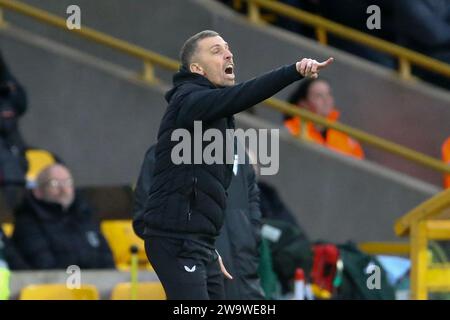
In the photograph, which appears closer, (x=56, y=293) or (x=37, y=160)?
(x=56, y=293)

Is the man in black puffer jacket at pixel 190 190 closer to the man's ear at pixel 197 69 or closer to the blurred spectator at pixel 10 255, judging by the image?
the man's ear at pixel 197 69

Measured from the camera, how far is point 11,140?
12.2 metres

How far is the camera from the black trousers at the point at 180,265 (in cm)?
745

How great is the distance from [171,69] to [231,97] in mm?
5951

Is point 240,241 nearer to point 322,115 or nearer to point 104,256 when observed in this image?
point 104,256

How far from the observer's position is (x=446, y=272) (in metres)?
9.88

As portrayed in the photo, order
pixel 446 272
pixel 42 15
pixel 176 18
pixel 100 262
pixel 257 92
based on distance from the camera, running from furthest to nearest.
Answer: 1. pixel 176 18
2. pixel 42 15
3. pixel 100 262
4. pixel 446 272
5. pixel 257 92

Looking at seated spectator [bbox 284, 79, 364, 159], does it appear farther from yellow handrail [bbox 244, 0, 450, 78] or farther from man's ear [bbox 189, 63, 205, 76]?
man's ear [bbox 189, 63, 205, 76]

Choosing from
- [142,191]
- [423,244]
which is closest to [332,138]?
[423,244]

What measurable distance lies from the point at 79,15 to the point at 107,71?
1.98 ft

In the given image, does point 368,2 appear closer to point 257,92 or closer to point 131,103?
point 131,103

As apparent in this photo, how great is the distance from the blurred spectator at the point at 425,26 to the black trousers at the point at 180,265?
22.2 ft

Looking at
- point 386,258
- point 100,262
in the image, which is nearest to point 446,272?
point 386,258

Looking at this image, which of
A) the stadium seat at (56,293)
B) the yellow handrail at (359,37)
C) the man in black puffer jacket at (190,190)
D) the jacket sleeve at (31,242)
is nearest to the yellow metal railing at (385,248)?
Answer: the yellow handrail at (359,37)
